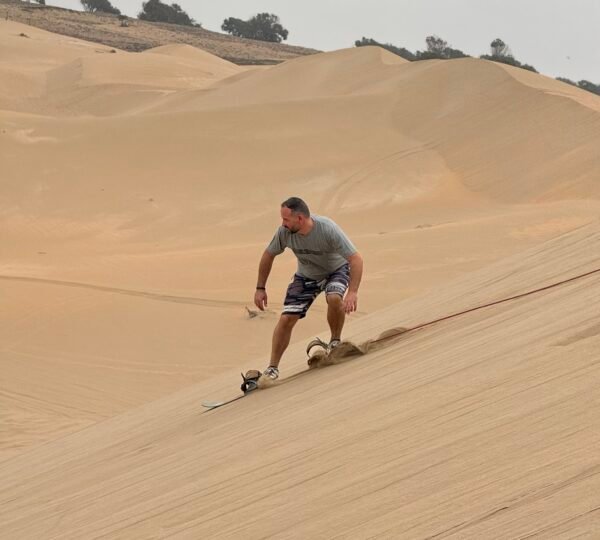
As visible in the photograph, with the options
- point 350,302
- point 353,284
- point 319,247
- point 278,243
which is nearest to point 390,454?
point 350,302

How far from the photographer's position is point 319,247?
632 centimetres

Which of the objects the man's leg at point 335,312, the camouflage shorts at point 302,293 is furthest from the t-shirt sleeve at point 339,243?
the man's leg at point 335,312

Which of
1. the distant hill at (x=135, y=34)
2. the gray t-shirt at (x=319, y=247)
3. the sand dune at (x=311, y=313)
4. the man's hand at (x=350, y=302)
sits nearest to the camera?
the sand dune at (x=311, y=313)

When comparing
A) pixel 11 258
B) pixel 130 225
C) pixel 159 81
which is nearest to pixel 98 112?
pixel 159 81

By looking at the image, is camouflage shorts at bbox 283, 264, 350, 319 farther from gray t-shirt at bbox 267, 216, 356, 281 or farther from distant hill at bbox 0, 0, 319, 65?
distant hill at bbox 0, 0, 319, 65

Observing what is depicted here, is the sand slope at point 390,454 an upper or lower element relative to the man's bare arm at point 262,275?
lower

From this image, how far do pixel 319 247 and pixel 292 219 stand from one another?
0.27 metres

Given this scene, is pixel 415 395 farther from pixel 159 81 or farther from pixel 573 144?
pixel 159 81

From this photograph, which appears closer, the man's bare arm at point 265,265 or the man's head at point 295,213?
the man's head at point 295,213

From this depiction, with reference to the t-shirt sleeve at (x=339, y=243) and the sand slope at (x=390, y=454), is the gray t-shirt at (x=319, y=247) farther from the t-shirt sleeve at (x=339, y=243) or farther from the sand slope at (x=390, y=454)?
the sand slope at (x=390, y=454)

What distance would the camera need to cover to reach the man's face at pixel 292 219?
20.1 ft

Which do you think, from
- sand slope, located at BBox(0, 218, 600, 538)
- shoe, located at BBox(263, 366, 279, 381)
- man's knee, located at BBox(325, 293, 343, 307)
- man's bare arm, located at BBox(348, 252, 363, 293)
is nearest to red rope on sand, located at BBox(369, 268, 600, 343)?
sand slope, located at BBox(0, 218, 600, 538)

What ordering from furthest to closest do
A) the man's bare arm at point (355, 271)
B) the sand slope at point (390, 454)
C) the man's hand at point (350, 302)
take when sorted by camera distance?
the man's bare arm at point (355, 271) < the man's hand at point (350, 302) < the sand slope at point (390, 454)

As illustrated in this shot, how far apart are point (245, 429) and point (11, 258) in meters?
13.8
